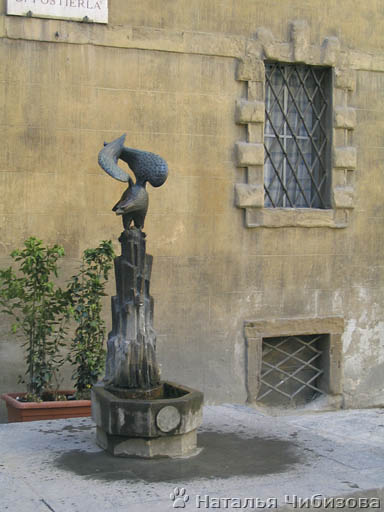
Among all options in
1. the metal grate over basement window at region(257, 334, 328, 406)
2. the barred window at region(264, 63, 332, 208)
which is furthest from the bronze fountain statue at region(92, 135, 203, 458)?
the barred window at region(264, 63, 332, 208)

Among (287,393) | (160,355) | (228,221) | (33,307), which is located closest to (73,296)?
(33,307)

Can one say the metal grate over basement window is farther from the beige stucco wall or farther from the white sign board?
the white sign board

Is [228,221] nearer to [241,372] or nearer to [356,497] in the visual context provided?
[241,372]

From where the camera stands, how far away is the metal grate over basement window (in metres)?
9.38

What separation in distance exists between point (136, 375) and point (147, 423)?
47 centimetres

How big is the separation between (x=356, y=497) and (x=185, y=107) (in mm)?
5014

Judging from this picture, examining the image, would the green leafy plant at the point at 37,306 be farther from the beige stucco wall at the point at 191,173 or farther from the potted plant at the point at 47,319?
the beige stucco wall at the point at 191,173

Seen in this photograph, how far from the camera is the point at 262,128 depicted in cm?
915

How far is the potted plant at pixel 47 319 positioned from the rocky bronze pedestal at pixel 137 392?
4.55 feet

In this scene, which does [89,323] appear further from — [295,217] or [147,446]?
[295,217]

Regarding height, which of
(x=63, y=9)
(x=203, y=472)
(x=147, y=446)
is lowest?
(x=203, y=472)

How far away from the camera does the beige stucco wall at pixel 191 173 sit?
8.16m

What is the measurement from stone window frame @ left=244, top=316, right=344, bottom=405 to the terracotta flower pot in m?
→ 2.36

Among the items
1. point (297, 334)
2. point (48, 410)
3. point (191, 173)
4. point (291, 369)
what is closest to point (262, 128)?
point (191, 173)
